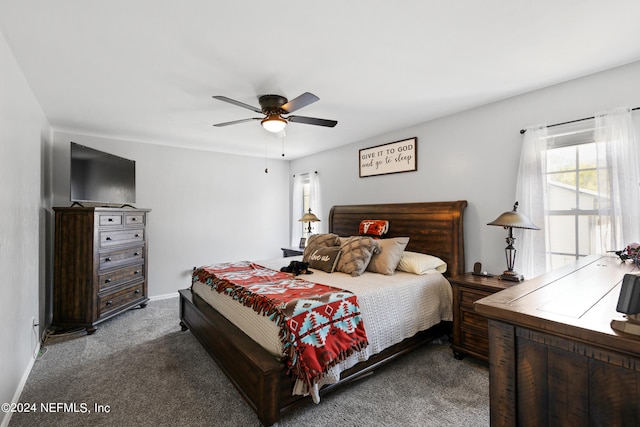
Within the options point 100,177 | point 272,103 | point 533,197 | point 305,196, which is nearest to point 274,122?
point 272,103

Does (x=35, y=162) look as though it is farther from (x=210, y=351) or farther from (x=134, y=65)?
(x=210, y=351)

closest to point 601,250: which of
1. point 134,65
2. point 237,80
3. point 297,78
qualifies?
point 297,78

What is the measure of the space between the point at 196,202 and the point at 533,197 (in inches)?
187

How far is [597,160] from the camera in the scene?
2.36m

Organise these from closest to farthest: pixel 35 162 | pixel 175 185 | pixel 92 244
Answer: pixel 35 162
pixel 92 244
pixel 175 185

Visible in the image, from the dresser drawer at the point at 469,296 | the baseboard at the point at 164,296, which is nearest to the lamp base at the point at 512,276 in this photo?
the dresser drawer at the point at 469,296

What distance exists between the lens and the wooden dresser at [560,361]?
2.68 feet

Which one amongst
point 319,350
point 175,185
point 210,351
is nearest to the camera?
point 319,350

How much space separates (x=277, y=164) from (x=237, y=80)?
3.57m

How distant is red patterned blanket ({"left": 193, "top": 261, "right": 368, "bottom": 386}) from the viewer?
1.85m

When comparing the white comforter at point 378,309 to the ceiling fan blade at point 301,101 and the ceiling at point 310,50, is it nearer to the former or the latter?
the ceiling fan blade at point 301,101

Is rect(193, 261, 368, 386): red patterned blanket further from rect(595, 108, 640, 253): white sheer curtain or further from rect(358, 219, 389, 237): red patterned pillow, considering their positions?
rect(595, 108, 640, 253): white sheer curtain

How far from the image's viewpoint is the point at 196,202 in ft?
16.5

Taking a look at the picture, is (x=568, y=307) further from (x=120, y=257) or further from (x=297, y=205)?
(x=297, y=205)
